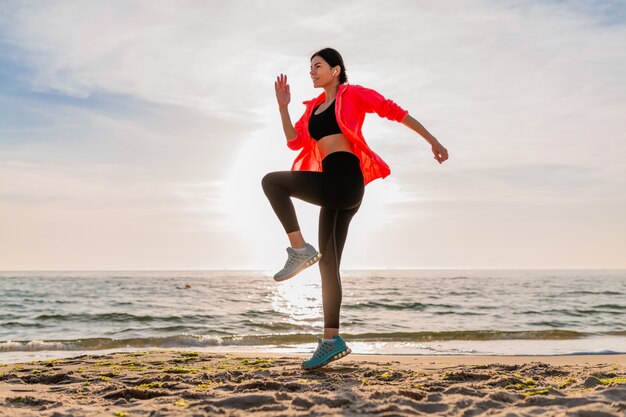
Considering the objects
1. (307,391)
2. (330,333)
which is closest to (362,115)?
(330,333)

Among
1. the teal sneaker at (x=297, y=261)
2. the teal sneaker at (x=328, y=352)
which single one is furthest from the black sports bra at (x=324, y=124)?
the teal sneaker at (x=328, y=352)

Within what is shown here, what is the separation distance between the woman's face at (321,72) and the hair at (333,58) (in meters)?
0.03

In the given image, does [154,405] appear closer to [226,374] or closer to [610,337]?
[226,374]

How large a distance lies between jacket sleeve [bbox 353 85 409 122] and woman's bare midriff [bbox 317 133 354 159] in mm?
324

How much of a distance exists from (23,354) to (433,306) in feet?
46.3

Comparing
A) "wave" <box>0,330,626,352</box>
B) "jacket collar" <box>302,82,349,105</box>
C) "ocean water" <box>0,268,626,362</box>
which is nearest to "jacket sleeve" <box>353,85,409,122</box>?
"jacket collar" <box>302,82,349,105</box>

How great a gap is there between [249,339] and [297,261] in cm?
764

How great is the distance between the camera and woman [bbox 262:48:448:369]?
4.36 meters

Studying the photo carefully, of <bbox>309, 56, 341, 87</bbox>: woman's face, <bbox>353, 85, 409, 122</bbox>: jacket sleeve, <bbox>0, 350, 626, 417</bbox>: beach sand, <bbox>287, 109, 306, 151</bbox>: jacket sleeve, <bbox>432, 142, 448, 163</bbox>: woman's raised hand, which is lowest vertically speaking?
<bbox>0, 350, 626, 417</bbox>: beach sand

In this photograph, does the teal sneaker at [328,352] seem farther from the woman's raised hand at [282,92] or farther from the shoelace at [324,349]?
the woman's raised hand at [282,92]

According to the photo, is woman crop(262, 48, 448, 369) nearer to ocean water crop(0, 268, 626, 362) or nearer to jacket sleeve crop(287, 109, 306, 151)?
jacket sleeve crop(287, 109, 306, 151)

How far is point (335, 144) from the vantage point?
454 centimetres

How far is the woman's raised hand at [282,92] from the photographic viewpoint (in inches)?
193

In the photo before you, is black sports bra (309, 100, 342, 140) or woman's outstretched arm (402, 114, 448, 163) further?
black sports bra (309, 100, 342, 140)
